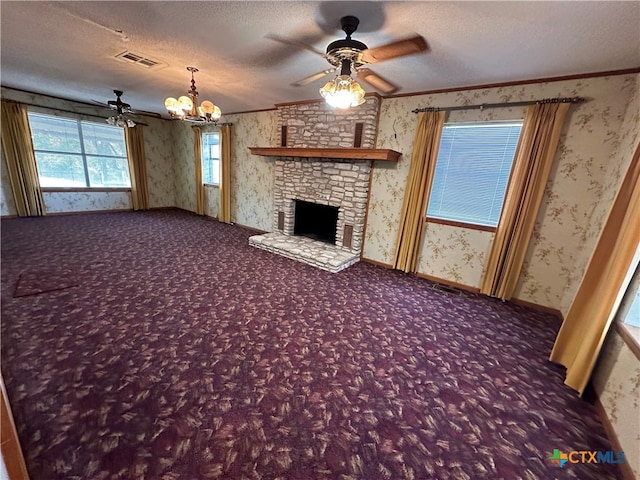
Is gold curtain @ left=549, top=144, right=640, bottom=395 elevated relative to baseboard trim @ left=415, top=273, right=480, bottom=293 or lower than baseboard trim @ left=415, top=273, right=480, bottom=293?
elevated

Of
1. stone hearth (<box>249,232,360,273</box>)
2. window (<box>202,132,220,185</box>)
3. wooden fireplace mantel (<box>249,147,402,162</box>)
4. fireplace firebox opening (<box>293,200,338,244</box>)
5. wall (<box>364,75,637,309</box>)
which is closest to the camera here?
wall (<box>364,75,637,309</box>)

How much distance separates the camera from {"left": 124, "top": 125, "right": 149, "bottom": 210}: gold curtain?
20.7 ft

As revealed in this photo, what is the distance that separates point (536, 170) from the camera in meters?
2.76

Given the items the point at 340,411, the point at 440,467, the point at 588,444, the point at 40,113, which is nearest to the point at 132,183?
the point at 40,113

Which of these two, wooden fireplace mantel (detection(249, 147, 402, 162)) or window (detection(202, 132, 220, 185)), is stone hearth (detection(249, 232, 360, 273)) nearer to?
wooden fireplace mantel (detection(249, 147, 402, 162))

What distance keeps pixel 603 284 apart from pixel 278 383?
7.57ft

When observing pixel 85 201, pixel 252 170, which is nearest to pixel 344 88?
pixel 252 170

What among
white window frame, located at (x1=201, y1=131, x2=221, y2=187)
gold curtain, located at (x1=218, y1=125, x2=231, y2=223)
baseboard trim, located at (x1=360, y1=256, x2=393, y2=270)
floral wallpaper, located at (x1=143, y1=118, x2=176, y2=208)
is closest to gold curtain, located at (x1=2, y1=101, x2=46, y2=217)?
floral wallpaper, located at (x1=143, y1=118, x2=176, y2=208)

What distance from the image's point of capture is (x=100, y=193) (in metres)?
6.20

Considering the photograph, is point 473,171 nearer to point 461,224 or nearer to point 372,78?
point 461,224

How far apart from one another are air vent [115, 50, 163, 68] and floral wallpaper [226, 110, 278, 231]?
2.27m

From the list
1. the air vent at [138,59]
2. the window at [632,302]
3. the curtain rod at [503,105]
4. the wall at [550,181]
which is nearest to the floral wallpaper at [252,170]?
the air vent at [138,59]

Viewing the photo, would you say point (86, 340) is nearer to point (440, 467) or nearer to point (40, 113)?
point (440, 467)

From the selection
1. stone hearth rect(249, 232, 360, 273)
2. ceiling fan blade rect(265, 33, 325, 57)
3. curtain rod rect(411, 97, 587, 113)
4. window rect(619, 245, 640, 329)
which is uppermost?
ceiling fan blade rect(265, 33, 325, 57)
